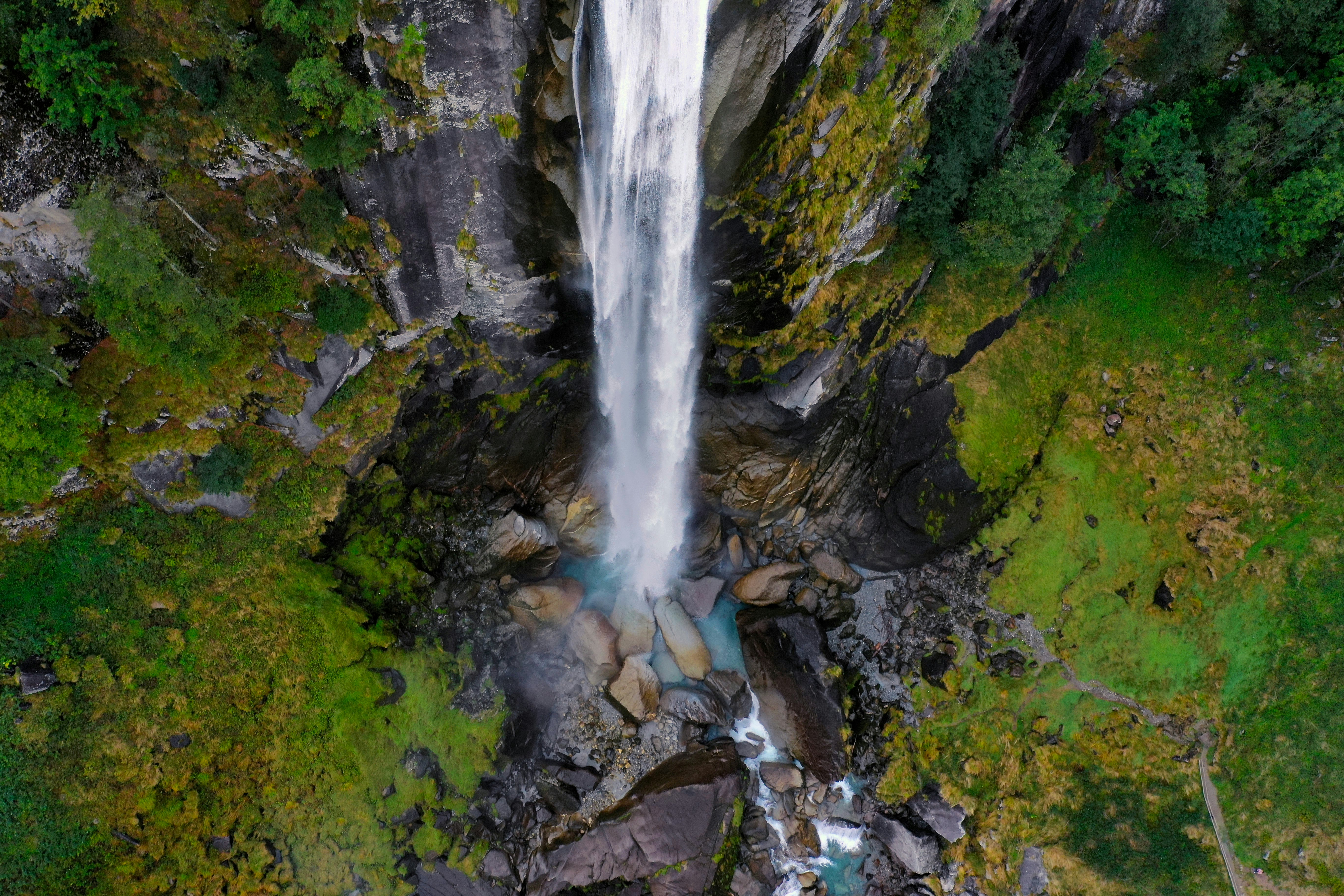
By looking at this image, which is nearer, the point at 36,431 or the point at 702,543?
the point at 36,431

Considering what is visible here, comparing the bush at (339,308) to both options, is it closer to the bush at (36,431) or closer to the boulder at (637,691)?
the bush at (36,431)

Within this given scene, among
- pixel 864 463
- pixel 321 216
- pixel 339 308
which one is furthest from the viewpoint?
pixel 864 463

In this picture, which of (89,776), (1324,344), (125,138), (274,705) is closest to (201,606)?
(274,705)

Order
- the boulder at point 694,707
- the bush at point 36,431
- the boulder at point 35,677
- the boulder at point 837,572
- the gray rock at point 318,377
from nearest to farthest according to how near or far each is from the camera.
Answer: the bush at point 36,431 < the boulder at point 35,677 < the gray rock at point 318,377 < the boulder at point 694,707 < the boulder at point 837,572

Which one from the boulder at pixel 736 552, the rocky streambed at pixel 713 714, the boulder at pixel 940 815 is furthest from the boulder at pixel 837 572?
the boulder at pixel 940 815

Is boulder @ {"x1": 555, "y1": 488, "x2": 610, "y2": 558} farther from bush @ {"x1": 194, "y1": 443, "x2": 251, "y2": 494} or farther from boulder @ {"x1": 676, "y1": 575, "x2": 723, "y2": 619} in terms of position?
bush @ {"x1": 194, "y1": 443, "x2": 251, "y2": 494}

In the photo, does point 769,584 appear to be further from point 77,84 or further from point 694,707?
point 77,84

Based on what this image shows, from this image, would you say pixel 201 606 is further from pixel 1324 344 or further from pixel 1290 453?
pixel 1324 344

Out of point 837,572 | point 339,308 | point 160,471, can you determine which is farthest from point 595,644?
point 160,471
